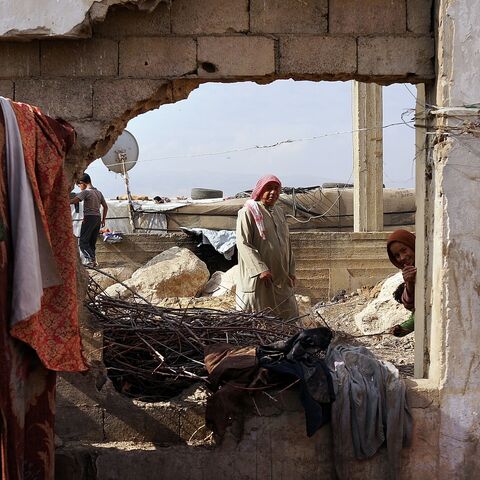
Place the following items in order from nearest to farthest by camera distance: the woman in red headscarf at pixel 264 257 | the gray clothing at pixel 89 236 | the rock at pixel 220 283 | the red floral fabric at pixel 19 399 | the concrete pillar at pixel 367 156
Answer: the red floral fabric at pixel 19 399 < the woman in red headscarf at pixel 264 257 < the rock at pixel 220 283 < the gray clothing at pixel 89 236 < the concrete pillar at pixel 367 156

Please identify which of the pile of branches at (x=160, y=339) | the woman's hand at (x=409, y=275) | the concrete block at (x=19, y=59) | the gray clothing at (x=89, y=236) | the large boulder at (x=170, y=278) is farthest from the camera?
the gray clothing at (x=89, y=236)

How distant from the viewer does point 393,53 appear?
4.84 metres

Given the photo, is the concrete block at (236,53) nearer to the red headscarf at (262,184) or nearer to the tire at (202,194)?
the red headscarf at (262,184)

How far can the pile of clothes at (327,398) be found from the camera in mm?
4680

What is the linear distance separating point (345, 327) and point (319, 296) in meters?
2.79

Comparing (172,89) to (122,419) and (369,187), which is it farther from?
(369,187)

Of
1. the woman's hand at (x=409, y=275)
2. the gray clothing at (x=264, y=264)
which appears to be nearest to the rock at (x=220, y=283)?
the gray clothing at (x=264, y=264)

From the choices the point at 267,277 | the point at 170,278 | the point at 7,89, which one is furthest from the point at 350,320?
the point at 7,89

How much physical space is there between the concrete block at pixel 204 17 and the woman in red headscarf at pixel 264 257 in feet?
11.5

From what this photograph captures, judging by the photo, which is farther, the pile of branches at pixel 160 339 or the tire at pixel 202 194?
the tire at pixel 202 194

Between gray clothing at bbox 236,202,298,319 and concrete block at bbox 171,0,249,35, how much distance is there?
3521mm

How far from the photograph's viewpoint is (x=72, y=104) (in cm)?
482

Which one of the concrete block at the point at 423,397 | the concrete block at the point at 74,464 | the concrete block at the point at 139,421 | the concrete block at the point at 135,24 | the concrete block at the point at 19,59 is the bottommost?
the concrete block at the point at 74,464

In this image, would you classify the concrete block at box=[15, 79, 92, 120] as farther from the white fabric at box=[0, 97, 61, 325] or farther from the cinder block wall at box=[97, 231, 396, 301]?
the cinder block wall at box=[97, 231, 396, 301]
